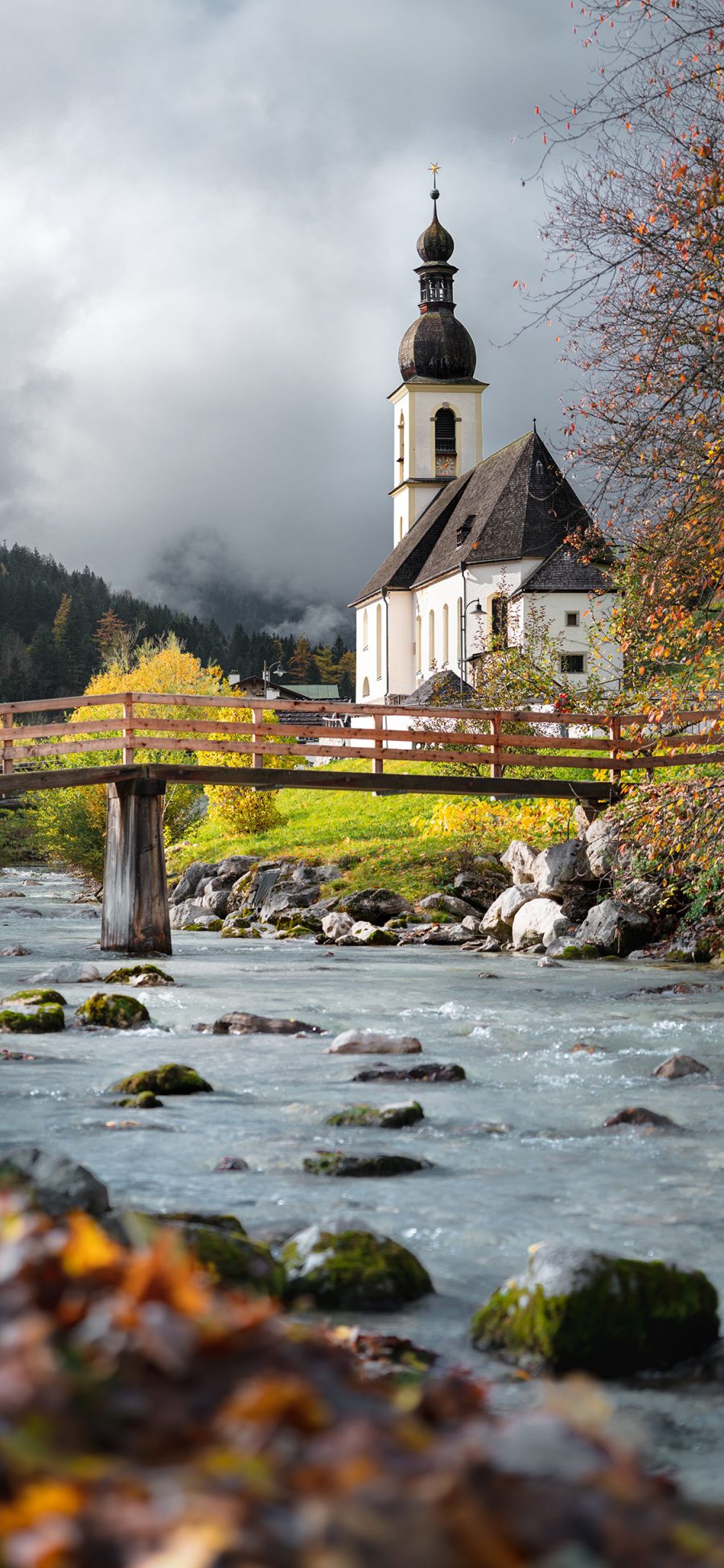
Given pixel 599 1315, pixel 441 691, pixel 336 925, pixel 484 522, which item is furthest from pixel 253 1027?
pixel 484 522

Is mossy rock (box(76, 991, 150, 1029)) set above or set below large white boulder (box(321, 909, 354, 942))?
below

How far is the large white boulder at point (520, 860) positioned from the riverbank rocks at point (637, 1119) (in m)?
16.1

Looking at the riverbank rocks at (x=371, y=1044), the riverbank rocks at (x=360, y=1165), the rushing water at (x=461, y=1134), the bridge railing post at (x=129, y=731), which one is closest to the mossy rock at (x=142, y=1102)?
the rushing water at (x=461, y=1134)

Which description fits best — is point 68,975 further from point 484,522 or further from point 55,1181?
point 484,522

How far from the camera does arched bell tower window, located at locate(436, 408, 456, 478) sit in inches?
3322

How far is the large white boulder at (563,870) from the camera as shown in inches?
858

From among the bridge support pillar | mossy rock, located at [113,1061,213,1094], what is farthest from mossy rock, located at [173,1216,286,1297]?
the bridge support pillar

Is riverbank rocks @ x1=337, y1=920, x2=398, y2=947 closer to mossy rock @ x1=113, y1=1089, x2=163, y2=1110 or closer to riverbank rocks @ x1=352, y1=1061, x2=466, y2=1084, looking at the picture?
riverbank rocks @ x1=352, y1=1061, x2=466, y2=1084

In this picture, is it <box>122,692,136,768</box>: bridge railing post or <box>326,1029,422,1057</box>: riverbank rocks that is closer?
<box>326,1029,422,1057</box>: riverbank rocks

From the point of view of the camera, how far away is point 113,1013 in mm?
11906

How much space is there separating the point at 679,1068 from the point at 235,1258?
604 centimetres

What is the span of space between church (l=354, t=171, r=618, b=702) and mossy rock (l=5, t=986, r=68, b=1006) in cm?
4142

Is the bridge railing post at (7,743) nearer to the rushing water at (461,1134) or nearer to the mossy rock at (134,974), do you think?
the mossy rock at (134,974)

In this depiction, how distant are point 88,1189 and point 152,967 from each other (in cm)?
1180
